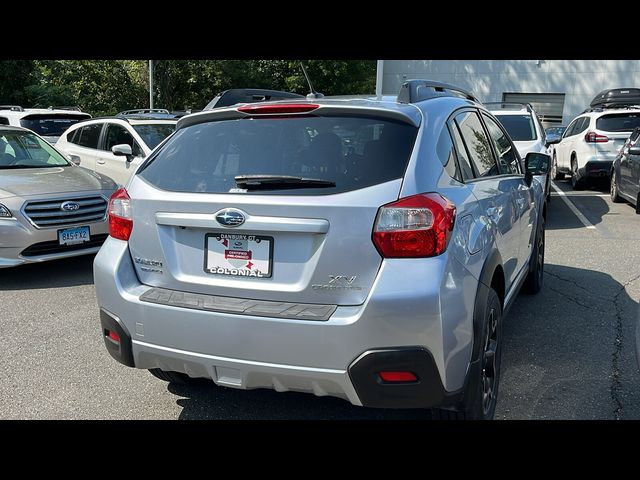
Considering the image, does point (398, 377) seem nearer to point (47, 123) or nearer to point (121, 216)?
point (121, 216)

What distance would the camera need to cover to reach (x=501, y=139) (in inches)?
176

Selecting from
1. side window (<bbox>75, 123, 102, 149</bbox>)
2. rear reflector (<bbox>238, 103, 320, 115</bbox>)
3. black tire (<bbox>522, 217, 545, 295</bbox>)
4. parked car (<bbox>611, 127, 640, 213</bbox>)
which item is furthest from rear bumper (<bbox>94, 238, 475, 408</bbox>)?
parked car (<bbox>611, 127, 640, 213</bbox>)

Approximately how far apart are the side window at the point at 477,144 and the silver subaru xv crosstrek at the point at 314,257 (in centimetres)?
21

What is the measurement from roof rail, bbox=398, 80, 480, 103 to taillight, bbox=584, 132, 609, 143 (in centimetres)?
971

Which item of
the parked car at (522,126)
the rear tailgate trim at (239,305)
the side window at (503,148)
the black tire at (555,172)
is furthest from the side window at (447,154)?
the black tire at (555,172)

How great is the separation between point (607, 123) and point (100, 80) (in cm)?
2784

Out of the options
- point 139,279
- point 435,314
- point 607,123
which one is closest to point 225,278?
point 139,279

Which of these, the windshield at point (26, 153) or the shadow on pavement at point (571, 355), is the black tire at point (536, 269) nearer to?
the shadow on pavement at point (571, 355)

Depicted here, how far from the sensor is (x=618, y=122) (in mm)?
12289

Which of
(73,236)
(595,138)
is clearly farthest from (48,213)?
(595,138)

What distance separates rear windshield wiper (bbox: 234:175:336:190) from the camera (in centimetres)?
263

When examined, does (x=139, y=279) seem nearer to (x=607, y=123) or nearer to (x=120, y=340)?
(x=120, y=340)

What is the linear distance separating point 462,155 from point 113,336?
2008 mm

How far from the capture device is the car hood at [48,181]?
611 cm
